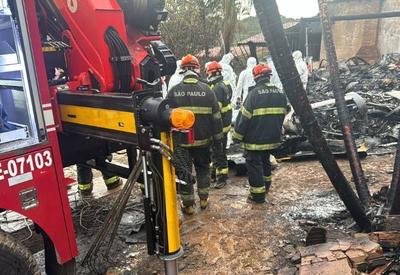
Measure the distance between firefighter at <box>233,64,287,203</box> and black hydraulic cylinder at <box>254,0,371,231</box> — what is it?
1.36 m

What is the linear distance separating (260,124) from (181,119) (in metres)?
2.87

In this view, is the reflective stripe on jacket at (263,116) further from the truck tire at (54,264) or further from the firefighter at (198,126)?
A: the truck tire at (54,264)

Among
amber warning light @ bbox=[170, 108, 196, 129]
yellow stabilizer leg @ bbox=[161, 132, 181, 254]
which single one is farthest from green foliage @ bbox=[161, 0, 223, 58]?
amber warning light @ bbox=[170, 108, 196, 129]

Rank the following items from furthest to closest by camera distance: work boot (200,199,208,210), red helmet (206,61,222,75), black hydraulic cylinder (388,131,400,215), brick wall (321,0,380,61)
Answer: brick wall (321,0,380,61) → red helmet (206,61,222,75) → work boot (200,199,208,210) → black hydraulic cylinder (388,131,400,215)

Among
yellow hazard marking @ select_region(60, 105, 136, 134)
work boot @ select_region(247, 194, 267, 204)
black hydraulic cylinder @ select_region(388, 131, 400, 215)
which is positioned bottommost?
work boot @ select_region(247, 194, 267, 204)

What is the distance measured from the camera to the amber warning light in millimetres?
1946

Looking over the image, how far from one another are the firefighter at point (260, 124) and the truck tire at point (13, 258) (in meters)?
3.11

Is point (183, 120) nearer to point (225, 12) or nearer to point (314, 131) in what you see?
point (314, 131)

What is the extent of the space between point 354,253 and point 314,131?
1.07 meters

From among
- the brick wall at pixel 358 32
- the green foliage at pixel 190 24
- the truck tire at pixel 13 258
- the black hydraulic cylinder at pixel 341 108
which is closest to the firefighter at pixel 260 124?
the black hydraulic cylinder at pixel 341 108

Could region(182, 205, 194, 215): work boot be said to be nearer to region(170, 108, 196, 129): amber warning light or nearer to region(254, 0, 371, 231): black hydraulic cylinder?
region(254, 0, 371, 231): black hydraulic cylinder

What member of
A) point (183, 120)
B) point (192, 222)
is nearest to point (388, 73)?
point (192, 222)

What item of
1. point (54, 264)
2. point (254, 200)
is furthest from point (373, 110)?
point (54, 264)

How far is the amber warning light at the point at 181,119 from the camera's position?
76.6 inches
